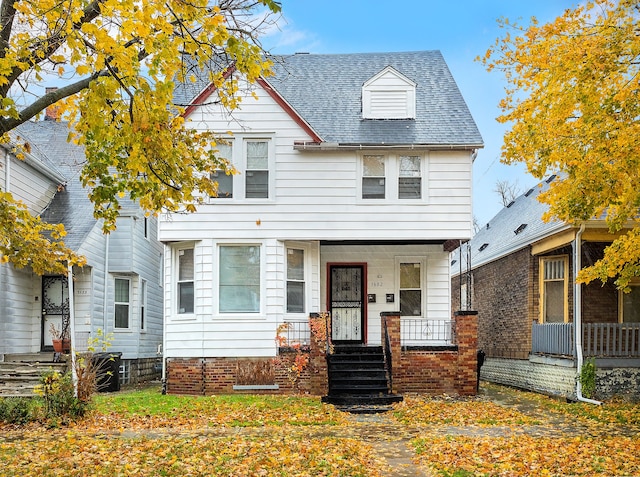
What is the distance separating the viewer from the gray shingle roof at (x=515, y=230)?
1900 cm

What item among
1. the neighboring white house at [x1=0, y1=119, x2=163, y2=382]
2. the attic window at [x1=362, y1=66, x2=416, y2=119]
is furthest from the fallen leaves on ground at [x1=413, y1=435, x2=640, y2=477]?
the neighboring white house at [x1=0, y1=119, x2=163, y2=382]

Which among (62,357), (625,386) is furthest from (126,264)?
(625,386)

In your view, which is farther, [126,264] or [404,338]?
[126,264]

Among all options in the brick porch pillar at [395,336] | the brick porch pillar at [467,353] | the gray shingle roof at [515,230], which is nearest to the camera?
the brick porch pillar at [395,336]

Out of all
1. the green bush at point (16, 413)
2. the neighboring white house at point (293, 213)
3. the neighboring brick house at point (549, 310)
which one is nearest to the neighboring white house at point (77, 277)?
the neighboring white house at point (293, 213)

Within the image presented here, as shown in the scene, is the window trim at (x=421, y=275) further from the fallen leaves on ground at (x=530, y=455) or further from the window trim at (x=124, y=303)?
the window trim at (x=124, y=303)

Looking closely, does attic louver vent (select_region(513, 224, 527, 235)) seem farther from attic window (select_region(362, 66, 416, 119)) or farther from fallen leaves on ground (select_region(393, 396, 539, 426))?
fallen leaves on ground (select_region(393, 396, 539, 426))

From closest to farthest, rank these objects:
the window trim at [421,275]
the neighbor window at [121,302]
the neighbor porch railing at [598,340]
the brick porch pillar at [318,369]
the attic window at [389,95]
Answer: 1. the neighbor porch railing at [598,340]
2. the brick porch pillar at [318,369]
3. the window trim at [421,275]
4. the attic window at [389,95]
5. the neighbor window at [121,302]

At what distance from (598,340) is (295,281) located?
7.63m

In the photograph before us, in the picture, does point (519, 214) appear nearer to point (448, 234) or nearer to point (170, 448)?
point (448, 234)

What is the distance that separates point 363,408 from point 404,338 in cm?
426

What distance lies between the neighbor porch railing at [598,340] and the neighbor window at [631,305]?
49 cm

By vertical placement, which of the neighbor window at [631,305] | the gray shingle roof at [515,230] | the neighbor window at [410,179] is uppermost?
the neighbor window at [410,179]

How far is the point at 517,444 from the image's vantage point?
10320 millimetres
